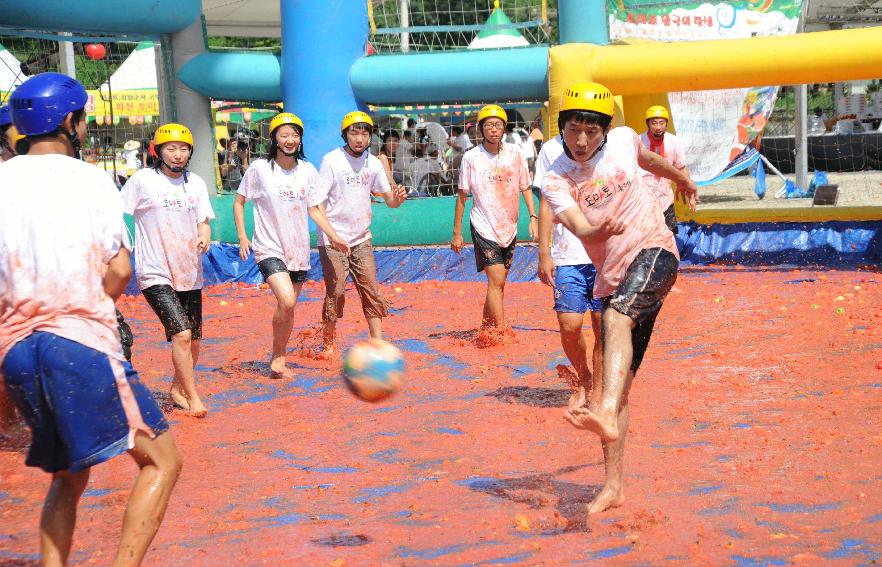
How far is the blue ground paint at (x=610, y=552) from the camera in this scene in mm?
4258

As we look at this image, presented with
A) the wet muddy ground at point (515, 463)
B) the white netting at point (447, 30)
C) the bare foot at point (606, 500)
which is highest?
the white netting at point (447, 30)

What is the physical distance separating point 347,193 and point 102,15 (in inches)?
249

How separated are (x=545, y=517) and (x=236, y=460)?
6.86 ft

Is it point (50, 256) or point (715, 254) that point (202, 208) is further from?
point (715, 254)

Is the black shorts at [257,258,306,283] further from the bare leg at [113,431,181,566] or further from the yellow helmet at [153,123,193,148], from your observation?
the bare leg at [113,431,181,566]

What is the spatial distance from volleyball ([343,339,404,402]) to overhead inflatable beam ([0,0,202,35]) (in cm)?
956

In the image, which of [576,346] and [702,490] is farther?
[576,346]

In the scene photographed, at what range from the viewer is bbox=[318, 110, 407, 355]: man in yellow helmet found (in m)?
8.96

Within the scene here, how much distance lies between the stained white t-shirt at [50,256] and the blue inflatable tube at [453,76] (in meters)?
10.5

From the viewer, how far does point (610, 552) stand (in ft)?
14.1

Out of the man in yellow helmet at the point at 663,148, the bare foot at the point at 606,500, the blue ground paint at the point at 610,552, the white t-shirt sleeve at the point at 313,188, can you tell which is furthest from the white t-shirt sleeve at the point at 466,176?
the blue ground paint at the point at 610,552

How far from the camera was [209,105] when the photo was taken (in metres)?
15.2

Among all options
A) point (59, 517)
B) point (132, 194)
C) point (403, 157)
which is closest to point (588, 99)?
point (59, 517)

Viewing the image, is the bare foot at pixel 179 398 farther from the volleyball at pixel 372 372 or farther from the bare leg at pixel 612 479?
the bare leg at pixel 612 479
